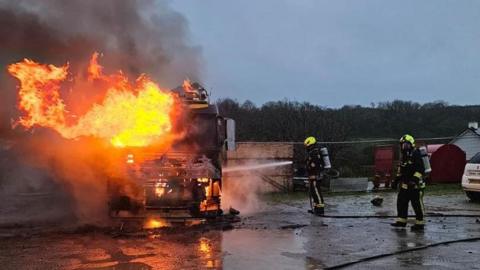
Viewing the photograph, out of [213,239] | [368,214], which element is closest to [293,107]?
[368,214]

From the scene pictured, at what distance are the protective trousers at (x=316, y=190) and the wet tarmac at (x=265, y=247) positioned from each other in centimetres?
84

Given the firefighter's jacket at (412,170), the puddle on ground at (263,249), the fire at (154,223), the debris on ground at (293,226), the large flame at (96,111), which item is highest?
the large flame at (96,111)

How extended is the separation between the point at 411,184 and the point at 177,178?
448 cm

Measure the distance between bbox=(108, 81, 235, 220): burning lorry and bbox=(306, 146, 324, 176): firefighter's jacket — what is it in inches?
89.9

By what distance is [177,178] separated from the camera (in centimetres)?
991

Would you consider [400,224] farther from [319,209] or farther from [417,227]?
[319,209]

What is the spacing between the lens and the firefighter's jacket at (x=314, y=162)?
12.3 meters

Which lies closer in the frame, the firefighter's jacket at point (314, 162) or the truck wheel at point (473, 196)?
the firefighter's jacket at point (314, 162)

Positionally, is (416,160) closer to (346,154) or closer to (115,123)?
(115,123)

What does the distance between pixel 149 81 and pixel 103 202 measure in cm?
302

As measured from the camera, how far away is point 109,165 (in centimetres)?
1021

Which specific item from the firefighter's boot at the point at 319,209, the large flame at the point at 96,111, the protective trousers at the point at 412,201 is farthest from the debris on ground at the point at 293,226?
the large flame at the point at 96,111

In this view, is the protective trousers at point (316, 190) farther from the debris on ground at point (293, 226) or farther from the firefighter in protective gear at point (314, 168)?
the debris on ground at point (293, 226)

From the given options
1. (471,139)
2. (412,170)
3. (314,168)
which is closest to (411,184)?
(412,170)
